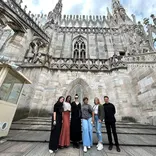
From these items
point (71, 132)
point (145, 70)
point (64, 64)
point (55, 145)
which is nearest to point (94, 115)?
point (71, 132)

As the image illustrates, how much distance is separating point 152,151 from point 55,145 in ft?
10.1

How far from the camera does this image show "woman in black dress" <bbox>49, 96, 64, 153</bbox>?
281 cm

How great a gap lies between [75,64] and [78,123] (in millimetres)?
7665

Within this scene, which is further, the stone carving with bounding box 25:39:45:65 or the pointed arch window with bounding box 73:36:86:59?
the pointed arch window with bounding box 73:36:86:59

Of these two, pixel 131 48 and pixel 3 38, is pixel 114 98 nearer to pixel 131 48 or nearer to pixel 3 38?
pixel 131 48

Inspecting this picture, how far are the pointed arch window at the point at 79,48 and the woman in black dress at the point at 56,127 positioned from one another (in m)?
11.8

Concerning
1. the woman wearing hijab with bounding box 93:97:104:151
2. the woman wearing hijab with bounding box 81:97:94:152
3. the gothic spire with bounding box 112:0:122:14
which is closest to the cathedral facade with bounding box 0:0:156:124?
the woman wearing hijab with bounding box 93:97:104:151

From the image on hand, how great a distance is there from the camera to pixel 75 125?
327 cm

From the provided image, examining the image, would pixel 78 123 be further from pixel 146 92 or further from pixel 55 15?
pixel 55 15

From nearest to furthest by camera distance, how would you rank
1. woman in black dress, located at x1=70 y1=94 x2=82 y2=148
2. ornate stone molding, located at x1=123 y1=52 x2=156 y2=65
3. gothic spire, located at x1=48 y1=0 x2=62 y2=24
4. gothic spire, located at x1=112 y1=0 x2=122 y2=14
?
1. woman in black dress, located at x1=70 y1=94 x2=82 y2=148
2. ornate stone molding, located at x1=123 y1=52 x2=156 y2=65
3. gothic spire, located at x1=48 y1=0 x2=62 y2=24
4. gothic spire, located at x1=112 y1=0 x2=122 y2=14

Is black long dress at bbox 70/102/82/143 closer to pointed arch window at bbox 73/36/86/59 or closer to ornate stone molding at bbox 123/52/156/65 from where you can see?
ornate stone molding at bbox 123/52/156/65

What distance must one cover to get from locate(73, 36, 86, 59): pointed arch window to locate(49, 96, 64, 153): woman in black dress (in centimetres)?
1178

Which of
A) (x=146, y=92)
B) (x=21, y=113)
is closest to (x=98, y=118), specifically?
(x=146, y=92)

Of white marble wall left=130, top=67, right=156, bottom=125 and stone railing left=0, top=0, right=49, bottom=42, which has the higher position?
stone railing left=0, top=0, right=49, bottom=42
